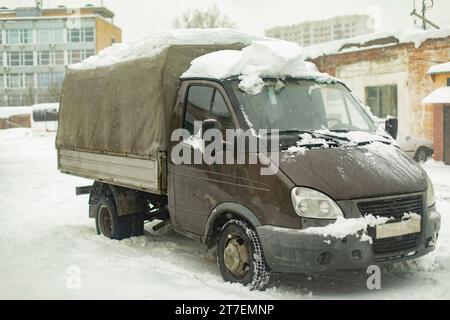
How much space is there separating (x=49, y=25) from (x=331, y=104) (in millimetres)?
85564

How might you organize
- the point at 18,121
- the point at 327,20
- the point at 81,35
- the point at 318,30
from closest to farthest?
the point at 18,121 < the point at 81,35 < the point at 327,20 < the point at 318,30

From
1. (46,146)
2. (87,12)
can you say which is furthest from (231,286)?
(87,12)

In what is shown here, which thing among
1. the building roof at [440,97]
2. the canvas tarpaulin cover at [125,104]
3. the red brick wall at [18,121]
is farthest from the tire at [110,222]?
the red brick wall at [18,121]

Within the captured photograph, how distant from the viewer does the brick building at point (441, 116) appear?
18875mm

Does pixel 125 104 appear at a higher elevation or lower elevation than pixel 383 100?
lower

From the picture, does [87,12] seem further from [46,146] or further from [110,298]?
[110,298]

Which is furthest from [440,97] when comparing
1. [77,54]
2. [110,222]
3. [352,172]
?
[77,54]

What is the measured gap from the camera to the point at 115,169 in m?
8.06

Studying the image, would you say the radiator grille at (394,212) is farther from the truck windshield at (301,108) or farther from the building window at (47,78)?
the building window at (47,78)

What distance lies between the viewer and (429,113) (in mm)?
21500

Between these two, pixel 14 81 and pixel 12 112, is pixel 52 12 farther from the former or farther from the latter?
pixel 12 112

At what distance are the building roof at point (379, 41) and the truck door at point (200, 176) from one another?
16.0 meters

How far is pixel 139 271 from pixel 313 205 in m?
2.29

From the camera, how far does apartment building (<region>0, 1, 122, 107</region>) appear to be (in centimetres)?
8469
